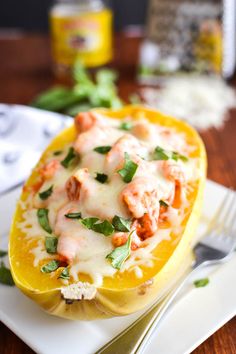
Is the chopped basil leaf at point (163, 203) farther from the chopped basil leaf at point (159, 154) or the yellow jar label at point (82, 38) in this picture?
the yellow jar label at point (82, 38)

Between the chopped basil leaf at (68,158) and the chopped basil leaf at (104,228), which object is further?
the chopped basil leaf at (68,158)

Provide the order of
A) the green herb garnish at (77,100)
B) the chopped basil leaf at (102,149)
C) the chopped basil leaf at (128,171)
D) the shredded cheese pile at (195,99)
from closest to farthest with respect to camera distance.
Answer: the chopped basil leaf at (128,171) < the chopped basil leaf at (102,149) < the green herb garnish at (77,100) < the shredded cheese pile at (195,99)

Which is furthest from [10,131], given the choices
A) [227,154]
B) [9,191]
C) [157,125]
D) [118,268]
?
[118,268]

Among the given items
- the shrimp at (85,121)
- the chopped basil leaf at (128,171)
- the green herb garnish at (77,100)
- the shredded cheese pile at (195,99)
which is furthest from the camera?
the shredded cheese pile at (195,99)

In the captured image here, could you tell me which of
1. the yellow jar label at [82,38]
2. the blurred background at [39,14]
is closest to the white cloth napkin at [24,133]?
the yellow jar label at [82,38]

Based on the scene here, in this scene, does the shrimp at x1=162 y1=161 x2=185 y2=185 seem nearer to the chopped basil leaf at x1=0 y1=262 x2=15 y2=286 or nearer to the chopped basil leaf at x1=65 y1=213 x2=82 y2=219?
the chopped basil leaf at x1=65 y1=213 x2=82 y2=219

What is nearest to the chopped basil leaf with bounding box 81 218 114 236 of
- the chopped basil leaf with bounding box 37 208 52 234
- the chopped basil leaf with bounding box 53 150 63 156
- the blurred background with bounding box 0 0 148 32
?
the chopped basil leaf with bounding box 37 208 52 234

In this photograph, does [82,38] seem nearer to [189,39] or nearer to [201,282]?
[189,39]

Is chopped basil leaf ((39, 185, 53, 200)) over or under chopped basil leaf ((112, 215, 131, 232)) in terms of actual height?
under
